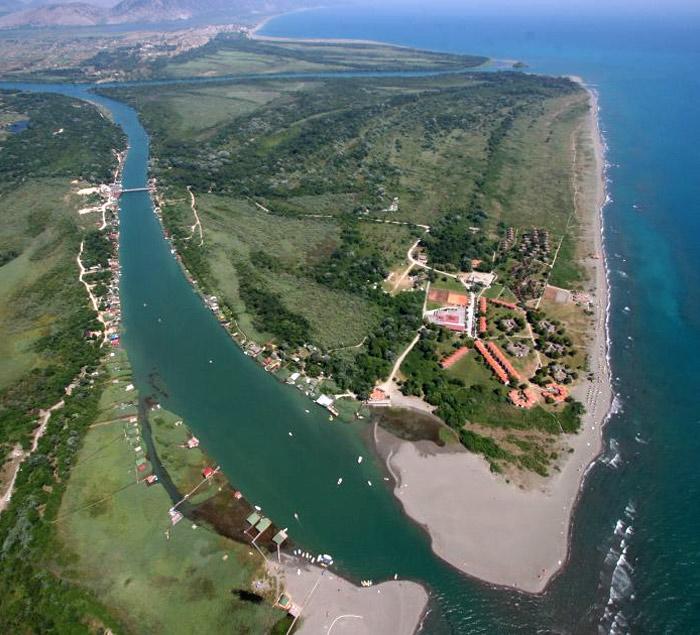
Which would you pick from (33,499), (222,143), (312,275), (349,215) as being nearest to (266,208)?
(349,215)

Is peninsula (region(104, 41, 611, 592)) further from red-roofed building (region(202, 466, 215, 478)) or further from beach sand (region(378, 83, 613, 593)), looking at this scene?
red-roofed building (region(202, 466, 215, 478))

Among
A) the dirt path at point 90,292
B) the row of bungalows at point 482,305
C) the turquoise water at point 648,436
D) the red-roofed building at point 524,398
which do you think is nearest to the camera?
the turquoise water at point 648,436

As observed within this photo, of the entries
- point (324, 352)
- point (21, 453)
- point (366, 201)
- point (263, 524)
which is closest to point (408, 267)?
point (324, 352)

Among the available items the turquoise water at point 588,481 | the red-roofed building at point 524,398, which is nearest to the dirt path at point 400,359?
the turquoise water at point 588,481

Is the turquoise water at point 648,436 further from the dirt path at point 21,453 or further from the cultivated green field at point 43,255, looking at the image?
the cultivated green field at point 43,255

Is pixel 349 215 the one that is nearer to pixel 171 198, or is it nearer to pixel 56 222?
pixel 171 198

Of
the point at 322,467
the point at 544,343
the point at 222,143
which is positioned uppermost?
the point at 222,143

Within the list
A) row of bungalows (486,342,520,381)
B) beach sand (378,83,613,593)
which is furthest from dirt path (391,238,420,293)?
beach sand (378,83,613,593)
